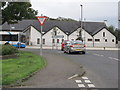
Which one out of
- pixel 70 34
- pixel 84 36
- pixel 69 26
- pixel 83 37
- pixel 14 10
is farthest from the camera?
pixel 69 26

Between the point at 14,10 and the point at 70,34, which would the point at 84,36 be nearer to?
the point at 70,34

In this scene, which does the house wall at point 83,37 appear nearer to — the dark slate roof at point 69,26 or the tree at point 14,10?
the dark slate roof at point 69,26

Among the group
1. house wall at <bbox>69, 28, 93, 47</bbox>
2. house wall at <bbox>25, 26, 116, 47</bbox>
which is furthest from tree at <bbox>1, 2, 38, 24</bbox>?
house wall at <bbox>69, 28, 93, 47</bbox>

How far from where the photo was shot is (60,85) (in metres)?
7.89

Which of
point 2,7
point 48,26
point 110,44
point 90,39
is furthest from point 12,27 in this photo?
point 2,7

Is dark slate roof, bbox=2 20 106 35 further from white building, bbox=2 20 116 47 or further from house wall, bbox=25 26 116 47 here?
house wall, bbox=25 26 116 47

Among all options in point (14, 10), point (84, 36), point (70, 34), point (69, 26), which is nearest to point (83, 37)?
point (84, 36)

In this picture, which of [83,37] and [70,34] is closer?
[83,37]

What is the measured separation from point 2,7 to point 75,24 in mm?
52935

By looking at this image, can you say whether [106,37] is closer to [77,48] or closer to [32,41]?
[32,41]

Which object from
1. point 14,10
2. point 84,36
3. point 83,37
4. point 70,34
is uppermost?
point 14,10

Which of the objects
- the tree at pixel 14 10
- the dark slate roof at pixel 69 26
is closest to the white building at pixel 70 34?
the dark slate roof at pixel 69 26

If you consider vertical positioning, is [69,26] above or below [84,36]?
above

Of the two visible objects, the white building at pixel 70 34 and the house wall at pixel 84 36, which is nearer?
the white building at pixel 70 34
